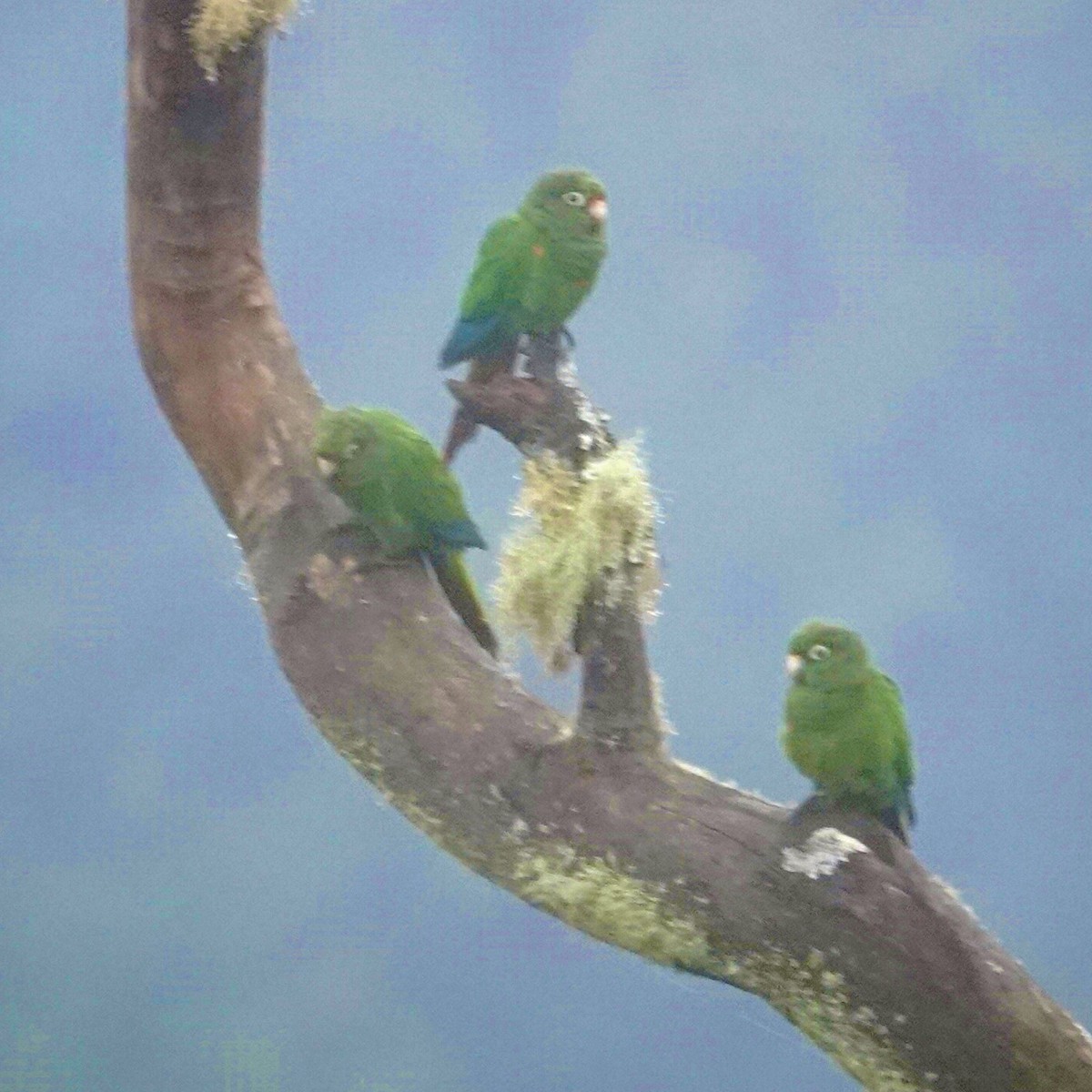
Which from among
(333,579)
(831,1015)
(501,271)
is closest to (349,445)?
(333,579)

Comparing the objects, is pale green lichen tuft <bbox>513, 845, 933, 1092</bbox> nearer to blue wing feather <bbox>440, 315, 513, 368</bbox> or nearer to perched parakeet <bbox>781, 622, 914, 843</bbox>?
perched parakeet <bbox>781, 622, 914, 843</bbox>

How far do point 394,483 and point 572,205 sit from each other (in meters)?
0.47

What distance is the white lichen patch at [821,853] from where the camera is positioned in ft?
5.51

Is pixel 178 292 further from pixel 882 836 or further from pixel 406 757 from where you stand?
pixel 882 836

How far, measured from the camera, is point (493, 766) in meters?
1.83

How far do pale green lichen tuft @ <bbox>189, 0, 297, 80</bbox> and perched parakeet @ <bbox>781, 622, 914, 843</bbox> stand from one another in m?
1.07

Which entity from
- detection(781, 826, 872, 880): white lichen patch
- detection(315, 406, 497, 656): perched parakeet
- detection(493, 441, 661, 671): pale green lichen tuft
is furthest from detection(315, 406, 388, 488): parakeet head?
detection(781, 826, 872, 880): white lichen patch

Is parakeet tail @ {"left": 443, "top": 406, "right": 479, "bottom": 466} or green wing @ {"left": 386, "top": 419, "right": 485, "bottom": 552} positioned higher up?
parakeet tail @ {"left": 443, "top": 406, "right": 479, "bottom": 466}

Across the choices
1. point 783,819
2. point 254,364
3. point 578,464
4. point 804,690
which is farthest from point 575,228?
point 783,819

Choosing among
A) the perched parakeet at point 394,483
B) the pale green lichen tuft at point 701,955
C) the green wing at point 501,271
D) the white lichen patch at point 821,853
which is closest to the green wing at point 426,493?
the perched parakeet at point 394,483

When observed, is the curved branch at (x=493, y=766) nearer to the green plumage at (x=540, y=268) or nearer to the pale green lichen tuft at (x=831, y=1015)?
the pale green lichen tuft at (x=831, y=1015)

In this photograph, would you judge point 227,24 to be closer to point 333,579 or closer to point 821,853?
point 333,579

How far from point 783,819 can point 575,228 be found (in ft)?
2.89

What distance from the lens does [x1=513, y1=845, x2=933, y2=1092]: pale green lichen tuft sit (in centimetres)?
167
